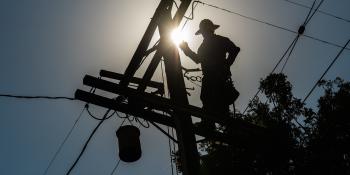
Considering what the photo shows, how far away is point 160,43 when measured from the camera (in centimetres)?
583

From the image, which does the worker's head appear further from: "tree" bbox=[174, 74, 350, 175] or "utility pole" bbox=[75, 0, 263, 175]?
"tree" bbox=[174, 74, 350, 175]

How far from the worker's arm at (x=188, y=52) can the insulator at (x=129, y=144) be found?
5.54 feet

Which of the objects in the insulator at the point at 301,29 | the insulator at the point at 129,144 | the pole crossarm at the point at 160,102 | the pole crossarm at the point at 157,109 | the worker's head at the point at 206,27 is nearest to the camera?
the pole crossarm at the point at 160,102

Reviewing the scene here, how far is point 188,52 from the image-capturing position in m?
6.37

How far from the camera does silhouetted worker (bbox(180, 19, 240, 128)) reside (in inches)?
237

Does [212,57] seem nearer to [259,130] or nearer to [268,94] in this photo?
[259,130]

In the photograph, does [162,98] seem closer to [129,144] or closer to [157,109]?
[157,109]

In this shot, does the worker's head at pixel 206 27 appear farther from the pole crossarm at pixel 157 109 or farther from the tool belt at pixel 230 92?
the pole crossarm at pixel 157 109

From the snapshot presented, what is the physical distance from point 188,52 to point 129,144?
199cm

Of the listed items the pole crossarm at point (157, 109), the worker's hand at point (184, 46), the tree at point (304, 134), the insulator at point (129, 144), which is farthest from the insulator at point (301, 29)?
the tree at point (304, 134)

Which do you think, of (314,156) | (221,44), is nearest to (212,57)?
(221,44)

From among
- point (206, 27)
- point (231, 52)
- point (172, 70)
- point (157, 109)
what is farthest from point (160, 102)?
point (206, 27)

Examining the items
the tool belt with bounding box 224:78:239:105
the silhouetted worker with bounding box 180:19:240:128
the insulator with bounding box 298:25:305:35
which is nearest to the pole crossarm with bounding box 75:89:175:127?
the silhouetted worker with bounding box 180:19:240:128

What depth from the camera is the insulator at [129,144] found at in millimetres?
5508
